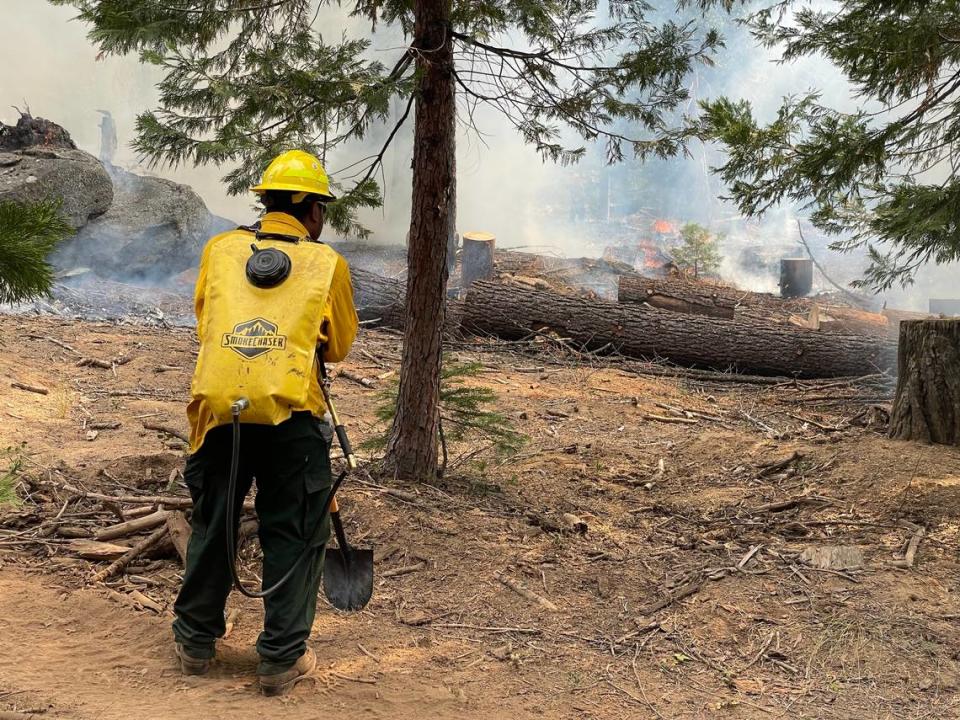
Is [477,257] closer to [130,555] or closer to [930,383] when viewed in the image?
[930,383]

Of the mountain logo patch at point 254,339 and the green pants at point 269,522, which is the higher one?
the mountain logo patch at point 254,339

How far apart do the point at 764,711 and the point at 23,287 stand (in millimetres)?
3413

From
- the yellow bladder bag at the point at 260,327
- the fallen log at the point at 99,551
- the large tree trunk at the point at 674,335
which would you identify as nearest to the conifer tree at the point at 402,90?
the yellow bladder bag at the point at 260,327

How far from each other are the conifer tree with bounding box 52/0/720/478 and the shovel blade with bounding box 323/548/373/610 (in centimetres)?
185

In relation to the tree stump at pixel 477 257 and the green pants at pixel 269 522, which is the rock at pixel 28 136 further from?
the green pants at pixel 269 522

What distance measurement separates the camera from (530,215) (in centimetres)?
2788

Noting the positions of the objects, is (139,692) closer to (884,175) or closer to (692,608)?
(692,608)

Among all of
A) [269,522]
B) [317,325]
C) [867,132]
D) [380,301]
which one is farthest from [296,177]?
[380,301]

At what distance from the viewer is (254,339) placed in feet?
10.9

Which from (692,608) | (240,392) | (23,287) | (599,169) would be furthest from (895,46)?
(599,169)

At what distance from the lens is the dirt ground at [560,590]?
12.3ft

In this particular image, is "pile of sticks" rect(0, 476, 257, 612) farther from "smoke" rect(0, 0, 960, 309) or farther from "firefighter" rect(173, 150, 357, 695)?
"smoke" rect(0, 0, 960, 309)

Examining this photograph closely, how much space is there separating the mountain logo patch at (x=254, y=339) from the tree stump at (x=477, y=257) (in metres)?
12.9

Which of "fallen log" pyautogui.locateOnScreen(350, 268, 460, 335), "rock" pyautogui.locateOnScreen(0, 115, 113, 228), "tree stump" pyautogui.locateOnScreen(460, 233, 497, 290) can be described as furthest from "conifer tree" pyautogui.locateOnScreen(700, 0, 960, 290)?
"rock" pyautogui.locateOnScreen(0, 115, 113, 228)
